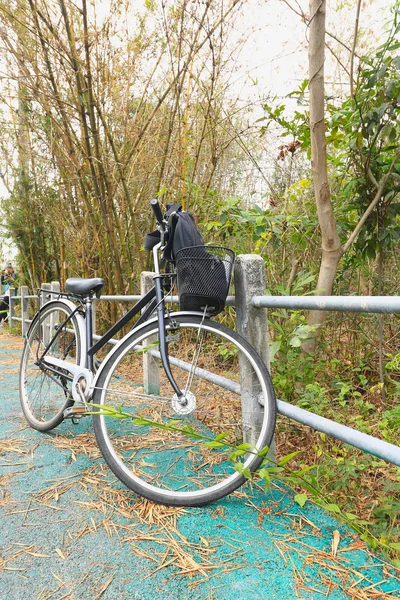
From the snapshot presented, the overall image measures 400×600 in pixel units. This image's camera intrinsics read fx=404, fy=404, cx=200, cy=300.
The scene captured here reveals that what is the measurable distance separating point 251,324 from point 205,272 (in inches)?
11.6

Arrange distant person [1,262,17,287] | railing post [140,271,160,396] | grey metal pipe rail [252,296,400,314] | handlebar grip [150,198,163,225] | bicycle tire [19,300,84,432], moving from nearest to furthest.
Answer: grey metal pipe rail [252,296,400,314] < handlebar grip [150,198,163,225] < bicycle tire [19,300,84,432] < railing post [140,271,160,396] < distant person [1,262,17,287]

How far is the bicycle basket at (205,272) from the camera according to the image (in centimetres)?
146

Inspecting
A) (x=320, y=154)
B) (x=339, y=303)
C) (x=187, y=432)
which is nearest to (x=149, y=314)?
(x=187, y=432)

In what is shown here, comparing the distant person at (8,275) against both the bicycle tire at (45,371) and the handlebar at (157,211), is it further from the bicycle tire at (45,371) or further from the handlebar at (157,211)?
the handlebar at (157,211)

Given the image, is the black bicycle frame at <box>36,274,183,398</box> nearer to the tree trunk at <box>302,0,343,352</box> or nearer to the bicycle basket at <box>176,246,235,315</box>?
the bicycle basket at <box>176,246,235,315</box>

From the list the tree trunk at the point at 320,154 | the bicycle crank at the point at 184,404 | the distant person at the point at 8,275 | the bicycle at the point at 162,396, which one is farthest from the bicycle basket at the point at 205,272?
the distant person at the point at 8,275

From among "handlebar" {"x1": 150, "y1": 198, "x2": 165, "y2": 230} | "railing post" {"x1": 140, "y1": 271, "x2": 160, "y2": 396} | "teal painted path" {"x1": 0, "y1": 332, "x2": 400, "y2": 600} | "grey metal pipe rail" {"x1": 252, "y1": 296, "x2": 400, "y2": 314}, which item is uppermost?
"handlebar" {"x1": 150, "y1": 198, "x2": 165, "y2": 230}

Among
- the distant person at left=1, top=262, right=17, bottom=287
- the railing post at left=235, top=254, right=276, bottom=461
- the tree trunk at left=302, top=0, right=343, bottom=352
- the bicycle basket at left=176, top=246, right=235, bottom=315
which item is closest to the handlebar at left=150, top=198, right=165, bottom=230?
the bicycle basket at left=176, top=246, right=235, bottom=315

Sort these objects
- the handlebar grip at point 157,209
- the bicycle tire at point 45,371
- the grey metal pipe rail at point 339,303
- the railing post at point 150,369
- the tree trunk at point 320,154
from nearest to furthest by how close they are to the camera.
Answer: the grey metal pipe rail at point 339,303, the handlebar grip at point 157,209, the tree trunk at point 320,154, the bicycle tire at point 45,371, the railing post at point 150,369

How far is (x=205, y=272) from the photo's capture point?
4.78 ft

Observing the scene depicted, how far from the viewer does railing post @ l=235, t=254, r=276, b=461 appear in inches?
61.6

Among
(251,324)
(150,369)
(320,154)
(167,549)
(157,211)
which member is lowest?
(167,549)

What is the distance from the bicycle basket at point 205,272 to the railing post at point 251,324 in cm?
10

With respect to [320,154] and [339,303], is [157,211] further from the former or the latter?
[320,154]
